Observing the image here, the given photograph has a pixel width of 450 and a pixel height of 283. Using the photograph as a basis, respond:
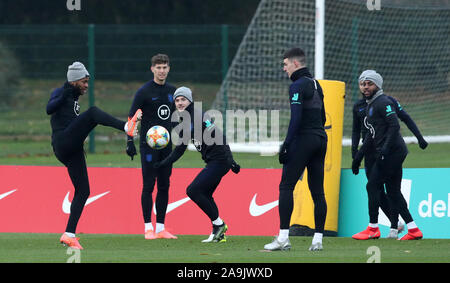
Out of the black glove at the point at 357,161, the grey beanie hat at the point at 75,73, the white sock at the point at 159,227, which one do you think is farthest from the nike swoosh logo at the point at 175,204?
the grey beanie hat at the point at 75,73

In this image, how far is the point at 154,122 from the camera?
10.5 meters

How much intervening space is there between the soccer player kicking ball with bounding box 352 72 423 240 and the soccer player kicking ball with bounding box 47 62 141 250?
2682mm

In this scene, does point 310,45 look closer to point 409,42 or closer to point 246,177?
point 409,42

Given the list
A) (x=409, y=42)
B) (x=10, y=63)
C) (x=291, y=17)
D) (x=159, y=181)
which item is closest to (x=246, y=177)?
(x=159, y=181)

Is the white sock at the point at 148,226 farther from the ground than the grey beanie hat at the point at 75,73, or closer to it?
closer to it

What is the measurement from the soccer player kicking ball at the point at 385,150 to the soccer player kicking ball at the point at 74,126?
2682 millimetres

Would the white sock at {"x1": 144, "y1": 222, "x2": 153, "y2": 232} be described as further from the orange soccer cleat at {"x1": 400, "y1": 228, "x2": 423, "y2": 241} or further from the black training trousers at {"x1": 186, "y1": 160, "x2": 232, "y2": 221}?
the orange soccer cleat at {"x1": 400, "y1": 228, "x2": 423, "y2": 241}

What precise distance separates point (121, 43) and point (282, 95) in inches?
147

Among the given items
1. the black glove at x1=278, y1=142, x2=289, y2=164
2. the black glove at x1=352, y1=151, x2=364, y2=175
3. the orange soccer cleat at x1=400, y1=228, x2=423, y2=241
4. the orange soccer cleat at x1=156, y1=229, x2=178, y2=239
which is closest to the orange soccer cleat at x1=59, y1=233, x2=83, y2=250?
the orange soccer cleat at x1=156, y1=229, x2=178, y2=239

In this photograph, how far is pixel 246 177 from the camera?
11.8m

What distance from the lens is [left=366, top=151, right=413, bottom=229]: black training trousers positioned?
10344mm

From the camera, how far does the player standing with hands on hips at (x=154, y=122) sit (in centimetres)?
1048

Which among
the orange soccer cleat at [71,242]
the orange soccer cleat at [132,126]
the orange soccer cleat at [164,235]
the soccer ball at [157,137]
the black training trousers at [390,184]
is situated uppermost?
the orange soccer cleat at [132,126]

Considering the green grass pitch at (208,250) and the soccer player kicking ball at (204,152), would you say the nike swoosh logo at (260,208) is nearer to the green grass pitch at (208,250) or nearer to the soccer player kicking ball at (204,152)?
the green grass pitch at (208,250)
